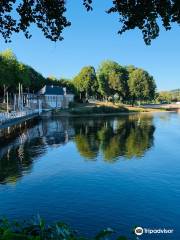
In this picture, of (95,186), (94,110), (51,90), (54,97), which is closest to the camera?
(95,186)

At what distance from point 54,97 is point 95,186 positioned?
413ft

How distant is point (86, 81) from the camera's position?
168 m

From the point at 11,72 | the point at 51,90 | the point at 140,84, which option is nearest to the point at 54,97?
the point at 51,90

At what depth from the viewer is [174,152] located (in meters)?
45.9

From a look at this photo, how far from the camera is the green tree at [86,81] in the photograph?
168750 millimetres

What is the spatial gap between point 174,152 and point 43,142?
21087 millimetres

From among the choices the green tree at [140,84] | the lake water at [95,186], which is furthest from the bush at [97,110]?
the lake water at [95,186]

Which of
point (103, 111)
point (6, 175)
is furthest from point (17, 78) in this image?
point (6, 175)

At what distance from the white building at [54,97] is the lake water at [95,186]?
98.7 m

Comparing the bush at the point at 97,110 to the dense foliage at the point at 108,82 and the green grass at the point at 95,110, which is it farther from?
the dense foliage at the point at 108,82

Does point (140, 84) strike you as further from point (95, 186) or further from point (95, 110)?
point (95, 186)

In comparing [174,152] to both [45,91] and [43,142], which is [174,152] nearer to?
[43,142]

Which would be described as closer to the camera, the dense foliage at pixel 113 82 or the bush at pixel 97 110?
the bush at pixel 97 110

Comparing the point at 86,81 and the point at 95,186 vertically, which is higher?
the point at 86,81
